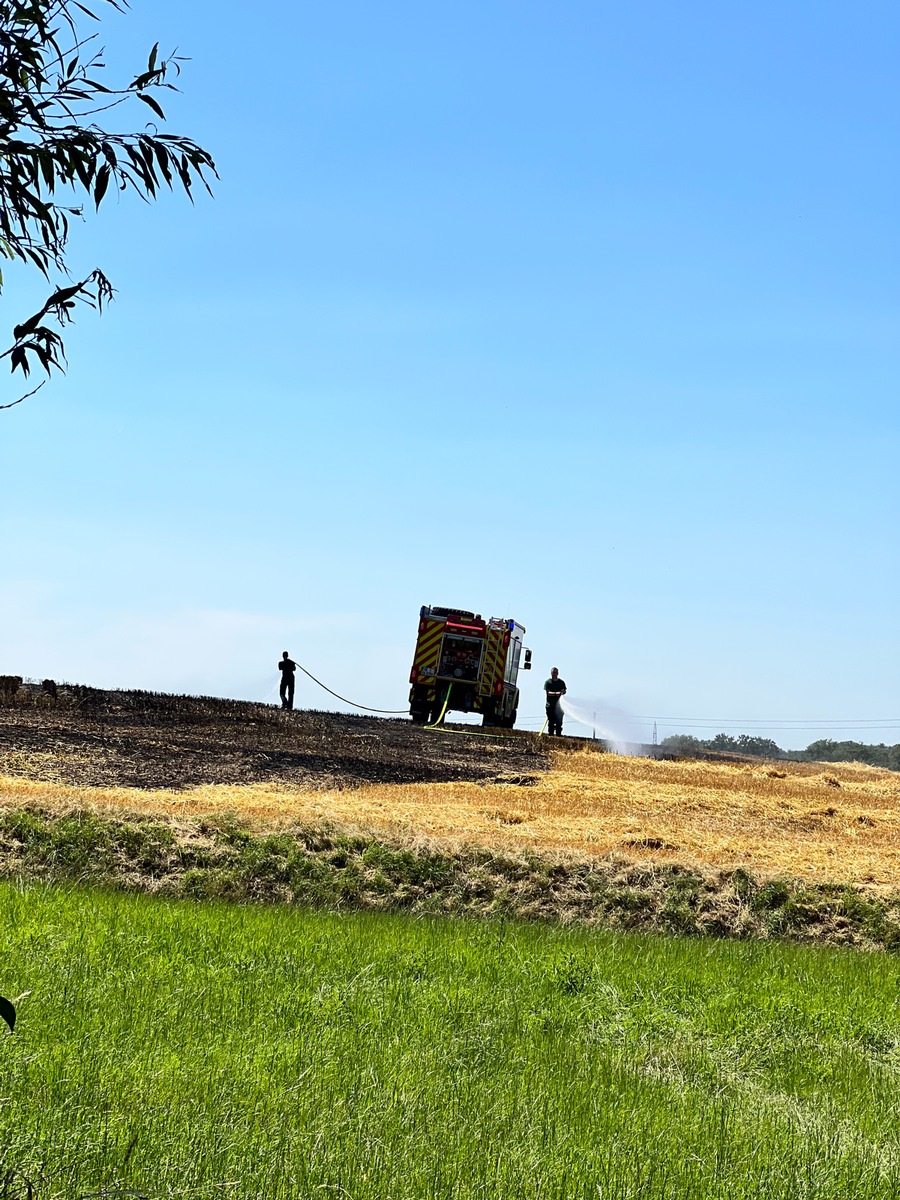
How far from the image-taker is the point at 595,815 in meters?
16.1

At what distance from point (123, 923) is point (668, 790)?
13.1 metres

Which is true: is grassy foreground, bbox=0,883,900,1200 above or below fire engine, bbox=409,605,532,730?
below

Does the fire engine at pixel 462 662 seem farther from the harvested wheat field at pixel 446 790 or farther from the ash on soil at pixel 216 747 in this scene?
the harvested wheat field at pixel 446 790

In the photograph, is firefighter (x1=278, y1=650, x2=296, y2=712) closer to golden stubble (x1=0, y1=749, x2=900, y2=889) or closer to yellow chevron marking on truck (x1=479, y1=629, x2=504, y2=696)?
yellow chevron marking on truck (x1=479, y1=629, x2=504, y2=696)

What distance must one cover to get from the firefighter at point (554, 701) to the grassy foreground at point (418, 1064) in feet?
89.8

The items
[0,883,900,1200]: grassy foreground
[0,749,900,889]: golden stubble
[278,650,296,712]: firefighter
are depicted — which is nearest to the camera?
[0,883,900,1200]: grassy foreground

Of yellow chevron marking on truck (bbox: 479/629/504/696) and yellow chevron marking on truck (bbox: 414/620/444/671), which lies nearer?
yellow chevron marking on truck (bbox: 479/629/504/696)

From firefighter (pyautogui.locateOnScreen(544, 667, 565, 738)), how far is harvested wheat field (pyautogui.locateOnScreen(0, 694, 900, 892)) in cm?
726

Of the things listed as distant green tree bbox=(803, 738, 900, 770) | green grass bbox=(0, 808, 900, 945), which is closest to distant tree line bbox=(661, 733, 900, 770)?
distant green tree bbox=(803, 738, 900, 770)

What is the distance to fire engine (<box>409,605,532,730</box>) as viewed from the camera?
123ft

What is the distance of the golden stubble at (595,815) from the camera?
1258cm

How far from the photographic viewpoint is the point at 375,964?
803 cm

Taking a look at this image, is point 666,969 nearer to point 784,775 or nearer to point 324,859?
point 324,859

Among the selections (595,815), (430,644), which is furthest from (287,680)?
(595,815)
